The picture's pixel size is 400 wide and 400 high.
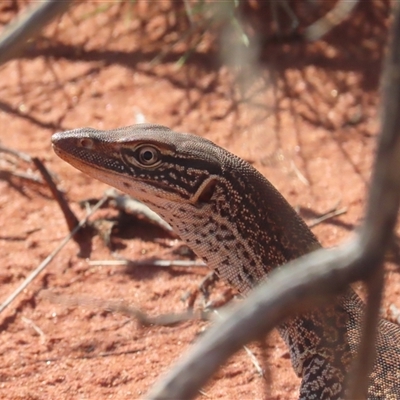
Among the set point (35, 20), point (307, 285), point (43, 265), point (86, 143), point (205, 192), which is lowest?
point (43, 265)

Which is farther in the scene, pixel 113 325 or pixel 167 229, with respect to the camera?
pixel 167 229

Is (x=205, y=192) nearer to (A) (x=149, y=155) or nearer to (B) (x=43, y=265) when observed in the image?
(A) (x=149, y=155)

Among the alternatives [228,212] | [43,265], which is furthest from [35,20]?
[43,265]

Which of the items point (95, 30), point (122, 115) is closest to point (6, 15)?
point (95, 30)

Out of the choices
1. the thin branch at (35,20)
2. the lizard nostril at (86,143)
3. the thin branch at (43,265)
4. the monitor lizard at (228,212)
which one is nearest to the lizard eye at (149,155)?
the monitor lizard at (228,212)

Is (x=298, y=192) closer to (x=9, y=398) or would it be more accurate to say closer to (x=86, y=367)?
(x=86, y=367)

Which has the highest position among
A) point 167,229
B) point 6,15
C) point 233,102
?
point 6,15

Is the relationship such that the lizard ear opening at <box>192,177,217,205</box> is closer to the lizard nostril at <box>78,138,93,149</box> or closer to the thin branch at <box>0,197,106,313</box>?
the lizard nostril at <box>78,138,93,149</box>
